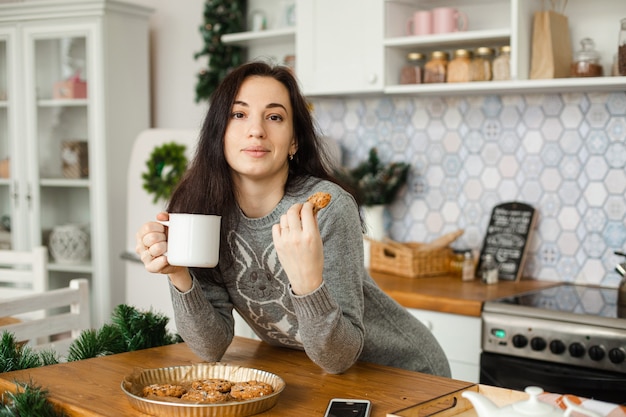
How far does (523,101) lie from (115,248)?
217cm

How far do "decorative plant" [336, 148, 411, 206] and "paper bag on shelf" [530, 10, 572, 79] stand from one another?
76 centimetres

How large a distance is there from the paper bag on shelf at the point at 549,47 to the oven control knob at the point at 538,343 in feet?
3.08

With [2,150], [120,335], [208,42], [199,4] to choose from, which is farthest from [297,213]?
[2,150]

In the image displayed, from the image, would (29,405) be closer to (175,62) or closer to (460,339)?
(460,339)

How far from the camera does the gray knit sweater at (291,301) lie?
1724 mm

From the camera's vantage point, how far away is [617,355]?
2412 millimetres

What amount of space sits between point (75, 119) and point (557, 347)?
2.77 metres

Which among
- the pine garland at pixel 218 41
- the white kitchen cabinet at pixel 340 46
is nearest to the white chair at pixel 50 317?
the white kitchen cabinet at pixel 340 46

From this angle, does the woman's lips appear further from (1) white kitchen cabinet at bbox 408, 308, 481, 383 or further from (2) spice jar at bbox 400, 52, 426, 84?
(2) spice jar at bbox 400, 52, 426, 84

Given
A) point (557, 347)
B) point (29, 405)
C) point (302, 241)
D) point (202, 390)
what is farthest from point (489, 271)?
point (29, 405)

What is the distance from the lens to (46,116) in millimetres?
4262

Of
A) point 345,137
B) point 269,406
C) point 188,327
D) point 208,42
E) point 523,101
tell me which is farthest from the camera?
point 208,42

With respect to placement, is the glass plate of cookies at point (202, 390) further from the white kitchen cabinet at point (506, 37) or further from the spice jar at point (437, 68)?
the spice jar at point (437, 68)

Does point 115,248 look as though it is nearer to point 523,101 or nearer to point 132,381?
point 523,101
